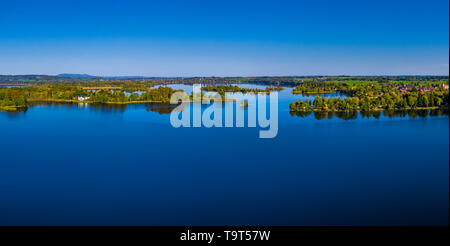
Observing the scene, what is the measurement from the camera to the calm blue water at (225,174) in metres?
4.29

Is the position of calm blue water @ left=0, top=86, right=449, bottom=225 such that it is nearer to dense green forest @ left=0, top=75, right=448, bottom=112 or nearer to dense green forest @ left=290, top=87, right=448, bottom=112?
dense green forest @ left=0, top=75, right=448, bottom=112

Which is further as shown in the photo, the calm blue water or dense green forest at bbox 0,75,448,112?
dense green forest at bbox 0,75,448,112

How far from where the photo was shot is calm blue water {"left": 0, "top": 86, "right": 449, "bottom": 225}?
4.29 metres

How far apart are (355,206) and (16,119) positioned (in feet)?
34.2

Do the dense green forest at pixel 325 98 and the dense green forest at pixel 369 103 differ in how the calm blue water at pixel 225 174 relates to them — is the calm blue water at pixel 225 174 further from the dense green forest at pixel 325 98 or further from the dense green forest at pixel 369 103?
the dense green forest at pixel 369 103

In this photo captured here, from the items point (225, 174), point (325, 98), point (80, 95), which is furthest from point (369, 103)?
point (80, 95)

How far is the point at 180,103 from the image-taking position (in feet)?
49.4

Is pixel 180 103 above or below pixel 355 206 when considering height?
above

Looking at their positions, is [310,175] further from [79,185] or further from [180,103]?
[180,103]

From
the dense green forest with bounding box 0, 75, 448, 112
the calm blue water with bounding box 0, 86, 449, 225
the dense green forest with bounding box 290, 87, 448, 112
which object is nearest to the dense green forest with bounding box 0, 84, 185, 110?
the dense green forest with bounding box 0, 75, 448, 112

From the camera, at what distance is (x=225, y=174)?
5.71 m

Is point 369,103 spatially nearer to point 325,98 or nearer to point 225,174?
point 325,98

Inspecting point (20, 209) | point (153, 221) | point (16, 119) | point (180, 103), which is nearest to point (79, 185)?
point (20, 209)
